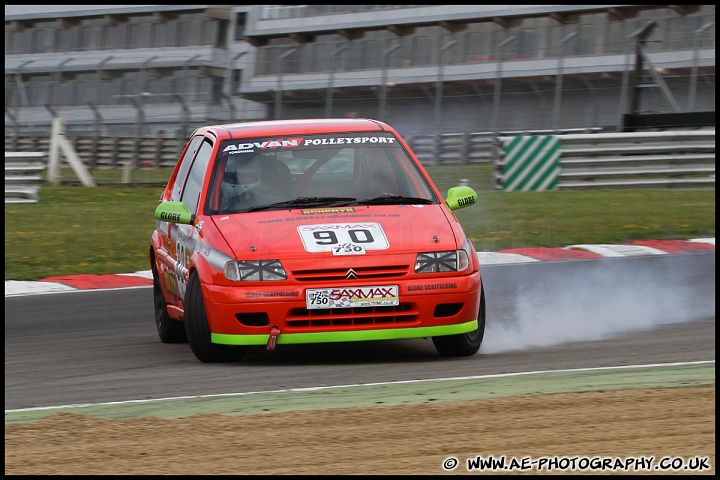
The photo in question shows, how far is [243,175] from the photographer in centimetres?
745

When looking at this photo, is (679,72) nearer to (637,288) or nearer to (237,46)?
(637,288)

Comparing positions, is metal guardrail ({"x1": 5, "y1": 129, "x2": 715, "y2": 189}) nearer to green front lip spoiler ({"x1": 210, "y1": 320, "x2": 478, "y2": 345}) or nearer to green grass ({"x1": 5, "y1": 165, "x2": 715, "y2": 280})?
green grass ({"x1": 5, "y1": 165, "x2": 715, "y2": 280})

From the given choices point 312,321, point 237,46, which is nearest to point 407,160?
point 312,321

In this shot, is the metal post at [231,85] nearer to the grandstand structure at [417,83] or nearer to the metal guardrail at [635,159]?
the grandstand structure at [417,83]

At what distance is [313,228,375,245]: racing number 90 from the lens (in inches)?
265

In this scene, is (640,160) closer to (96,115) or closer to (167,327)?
(96,115)

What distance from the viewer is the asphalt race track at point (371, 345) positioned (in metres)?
6.35

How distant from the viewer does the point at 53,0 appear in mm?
55312

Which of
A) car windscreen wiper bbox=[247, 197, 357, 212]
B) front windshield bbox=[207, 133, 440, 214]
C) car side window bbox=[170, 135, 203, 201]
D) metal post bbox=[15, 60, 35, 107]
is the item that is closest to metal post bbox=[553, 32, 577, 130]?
metal post bbox=[15, 60, 35, 107]

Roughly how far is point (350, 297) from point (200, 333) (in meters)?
0.89

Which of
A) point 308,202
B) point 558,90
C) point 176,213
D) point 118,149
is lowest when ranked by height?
point 118,149

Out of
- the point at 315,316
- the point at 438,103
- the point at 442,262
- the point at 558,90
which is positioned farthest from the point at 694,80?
the point at 315,316

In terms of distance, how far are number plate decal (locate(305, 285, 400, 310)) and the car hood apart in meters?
0.20

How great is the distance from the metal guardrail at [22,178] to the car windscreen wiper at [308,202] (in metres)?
12.6
